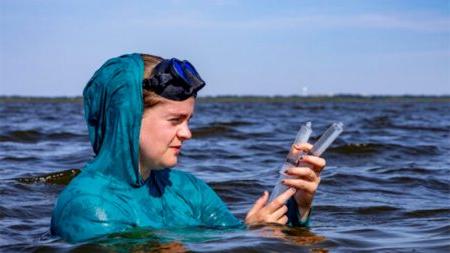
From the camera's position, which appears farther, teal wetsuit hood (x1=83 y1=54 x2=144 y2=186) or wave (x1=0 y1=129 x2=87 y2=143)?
wave (x1=0 y1=129 x2=87 y2=143)

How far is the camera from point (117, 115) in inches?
190

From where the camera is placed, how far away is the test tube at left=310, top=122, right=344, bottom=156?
4.92 meters

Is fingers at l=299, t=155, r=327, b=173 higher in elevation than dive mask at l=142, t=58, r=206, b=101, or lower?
lower

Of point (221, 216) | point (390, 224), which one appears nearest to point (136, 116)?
point (221, 216)

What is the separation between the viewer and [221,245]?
512 centimetres

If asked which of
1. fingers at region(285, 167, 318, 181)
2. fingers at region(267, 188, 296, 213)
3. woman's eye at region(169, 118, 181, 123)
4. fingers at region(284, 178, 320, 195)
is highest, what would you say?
woman's eye at region(169, 118, 181, 123)

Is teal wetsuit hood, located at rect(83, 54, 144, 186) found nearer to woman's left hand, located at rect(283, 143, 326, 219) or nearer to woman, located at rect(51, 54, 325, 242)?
woman, located at rect(51, 54, 325, 242)

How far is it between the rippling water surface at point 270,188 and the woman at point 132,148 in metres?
0.13

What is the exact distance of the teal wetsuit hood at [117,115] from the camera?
4801 mm

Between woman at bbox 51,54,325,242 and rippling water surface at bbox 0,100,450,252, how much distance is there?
13 cm

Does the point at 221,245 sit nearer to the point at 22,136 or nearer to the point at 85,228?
the point at 85,228

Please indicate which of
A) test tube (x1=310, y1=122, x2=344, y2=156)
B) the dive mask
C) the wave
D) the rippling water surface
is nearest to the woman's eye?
the dive mask

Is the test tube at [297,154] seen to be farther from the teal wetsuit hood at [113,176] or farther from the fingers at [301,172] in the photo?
the teal wetsuit hood at [113,176]

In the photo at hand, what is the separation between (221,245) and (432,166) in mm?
8197
